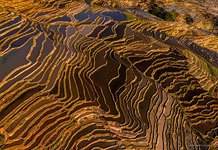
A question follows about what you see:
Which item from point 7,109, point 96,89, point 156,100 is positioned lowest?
point 156,100

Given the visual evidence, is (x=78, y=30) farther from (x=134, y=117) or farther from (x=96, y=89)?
(x=134, y=117)

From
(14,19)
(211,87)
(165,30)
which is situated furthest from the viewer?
(165,30)

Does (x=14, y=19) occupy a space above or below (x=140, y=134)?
above

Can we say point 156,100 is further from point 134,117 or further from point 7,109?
point 7,109

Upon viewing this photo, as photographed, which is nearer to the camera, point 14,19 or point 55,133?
point 55,133

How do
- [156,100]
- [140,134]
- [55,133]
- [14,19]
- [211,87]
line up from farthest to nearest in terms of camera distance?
[211,87] < [14,19] < [156,100] < [140,134] < [55,133]

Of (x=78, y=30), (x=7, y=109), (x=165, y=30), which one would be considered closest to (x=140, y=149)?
(x=7, y=109)

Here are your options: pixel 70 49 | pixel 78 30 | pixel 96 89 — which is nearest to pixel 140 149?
pixel 96 89
